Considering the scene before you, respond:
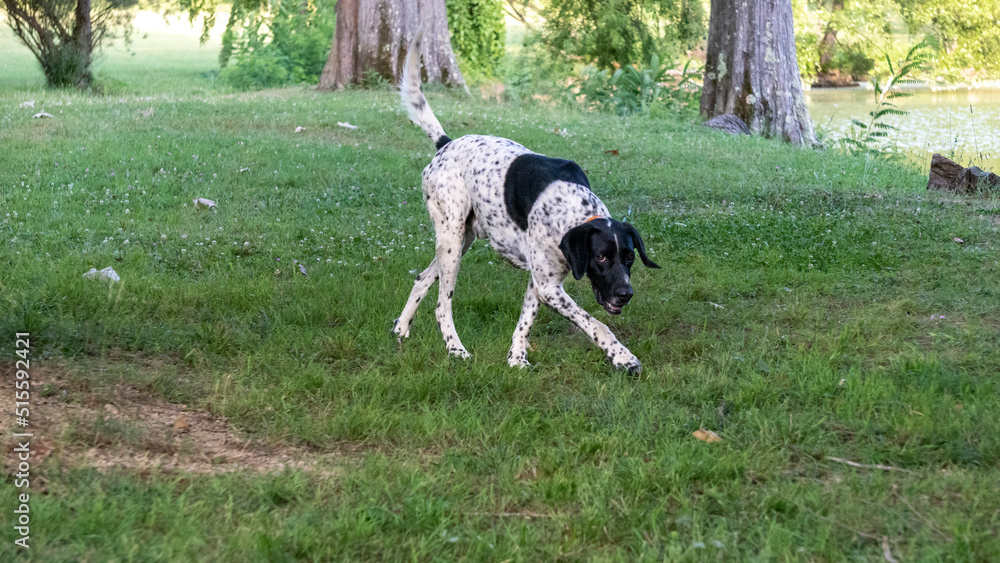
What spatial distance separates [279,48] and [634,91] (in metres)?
10.4

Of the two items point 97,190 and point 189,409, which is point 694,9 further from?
point 189,409

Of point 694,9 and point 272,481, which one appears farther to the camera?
point 694,9

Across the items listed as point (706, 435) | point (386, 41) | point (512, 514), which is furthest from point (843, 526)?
point (386, 41)

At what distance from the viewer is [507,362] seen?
15.9 ft

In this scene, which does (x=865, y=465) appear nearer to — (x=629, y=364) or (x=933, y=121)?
(x=629, y=364)

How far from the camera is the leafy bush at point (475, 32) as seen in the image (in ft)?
66.1

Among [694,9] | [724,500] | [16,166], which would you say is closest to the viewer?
[724,500]

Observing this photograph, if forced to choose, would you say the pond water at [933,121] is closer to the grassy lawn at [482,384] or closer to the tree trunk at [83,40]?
the grassy lawn at [482,384]

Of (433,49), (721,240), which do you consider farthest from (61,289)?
(433,49)

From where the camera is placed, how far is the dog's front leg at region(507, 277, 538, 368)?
15.9 ft

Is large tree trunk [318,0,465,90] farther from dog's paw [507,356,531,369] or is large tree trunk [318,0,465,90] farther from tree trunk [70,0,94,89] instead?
dog's paw [507,356,531,369]

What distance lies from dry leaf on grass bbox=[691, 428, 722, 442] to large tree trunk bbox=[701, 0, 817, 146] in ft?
37.8

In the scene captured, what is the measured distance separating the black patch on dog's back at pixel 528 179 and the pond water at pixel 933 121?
841 cm

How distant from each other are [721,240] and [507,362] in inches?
126
